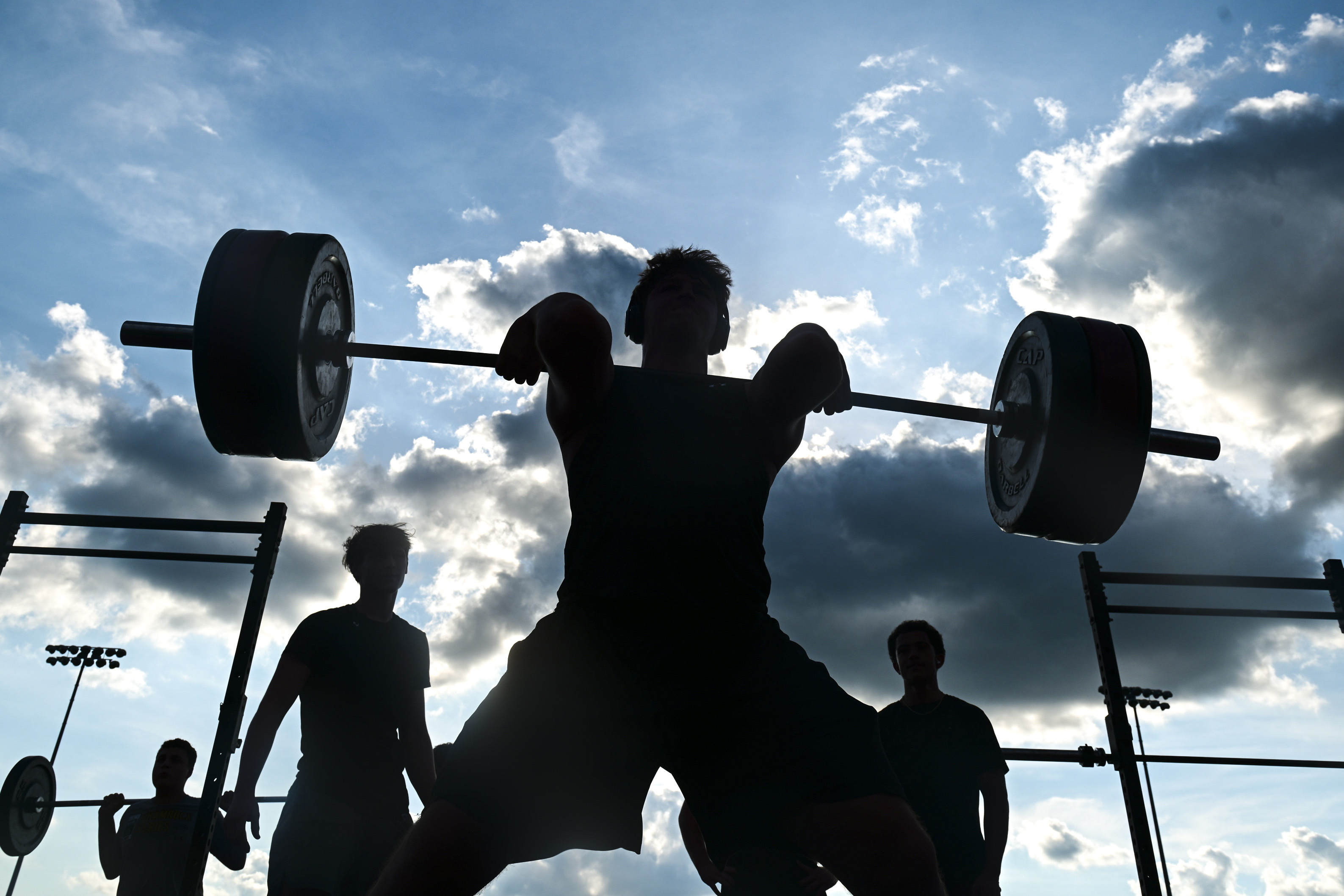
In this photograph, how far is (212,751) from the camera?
345cm

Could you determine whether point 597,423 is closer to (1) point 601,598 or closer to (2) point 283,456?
(1) point 601,598

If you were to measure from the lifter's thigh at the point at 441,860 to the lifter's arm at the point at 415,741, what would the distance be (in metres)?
1.65

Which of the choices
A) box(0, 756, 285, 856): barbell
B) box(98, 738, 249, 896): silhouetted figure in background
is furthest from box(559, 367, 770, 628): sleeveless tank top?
box(0, 756, 285, 856): barbell

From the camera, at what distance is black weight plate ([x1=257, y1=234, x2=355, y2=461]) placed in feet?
6.36

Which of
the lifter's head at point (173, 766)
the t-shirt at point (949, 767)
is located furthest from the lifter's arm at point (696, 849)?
the lifter's head at point (173, 766)

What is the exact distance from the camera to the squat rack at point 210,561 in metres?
3.33

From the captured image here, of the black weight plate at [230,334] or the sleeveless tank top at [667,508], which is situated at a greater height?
the black weight plate at [230,334]

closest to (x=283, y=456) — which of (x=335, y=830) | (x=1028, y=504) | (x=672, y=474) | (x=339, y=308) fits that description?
(x=339, y=308)

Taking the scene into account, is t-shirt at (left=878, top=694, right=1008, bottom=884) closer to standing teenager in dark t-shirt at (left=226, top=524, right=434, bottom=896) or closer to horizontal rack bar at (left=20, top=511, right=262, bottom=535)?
standing teenager in dark t-shirt at (left=226, top=524, right=434, bottom=896)

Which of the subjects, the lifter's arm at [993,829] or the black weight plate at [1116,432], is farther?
the lifter's arm at [993,829]

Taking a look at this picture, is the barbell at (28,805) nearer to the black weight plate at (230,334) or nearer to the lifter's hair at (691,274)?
the black weight plate at (230,334)

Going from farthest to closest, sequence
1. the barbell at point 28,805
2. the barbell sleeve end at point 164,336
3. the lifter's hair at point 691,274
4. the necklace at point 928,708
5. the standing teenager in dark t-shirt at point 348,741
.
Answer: the barbell at point 28,805, the necklace at point 928,708, the standing teenager in dark t-shirt at point 348,741, the barbell sleeve end at point 164,336, the lifter's hair at point 691,274

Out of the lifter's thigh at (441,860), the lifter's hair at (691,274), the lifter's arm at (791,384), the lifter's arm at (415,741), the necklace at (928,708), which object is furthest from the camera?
the necklace at (928,708)

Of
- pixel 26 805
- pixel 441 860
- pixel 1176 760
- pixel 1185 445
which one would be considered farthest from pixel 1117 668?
pixel 26 805
